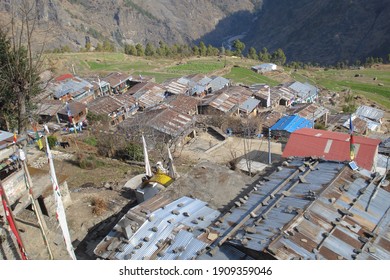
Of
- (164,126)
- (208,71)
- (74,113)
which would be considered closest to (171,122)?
(164,126)

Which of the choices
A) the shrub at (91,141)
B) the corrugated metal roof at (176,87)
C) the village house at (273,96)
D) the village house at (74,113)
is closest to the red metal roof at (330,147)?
the shrub at (91,141)

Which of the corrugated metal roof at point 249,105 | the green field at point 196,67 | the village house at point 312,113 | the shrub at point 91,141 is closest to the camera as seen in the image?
the shrub at point 91,141

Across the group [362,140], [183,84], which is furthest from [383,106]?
[362,140]

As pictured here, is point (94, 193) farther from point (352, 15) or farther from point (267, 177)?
point (352, 15)

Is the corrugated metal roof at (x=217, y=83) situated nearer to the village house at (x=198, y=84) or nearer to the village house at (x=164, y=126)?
the village house at (x=198, y=84)

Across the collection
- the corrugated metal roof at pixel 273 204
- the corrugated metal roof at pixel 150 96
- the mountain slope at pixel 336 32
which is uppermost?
the corrugated metal roof at pixel 273 204

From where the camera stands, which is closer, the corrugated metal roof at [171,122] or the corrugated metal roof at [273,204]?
the corrugated metal roof at [273,204]

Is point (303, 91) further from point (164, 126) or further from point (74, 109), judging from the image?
point (74, 109)
